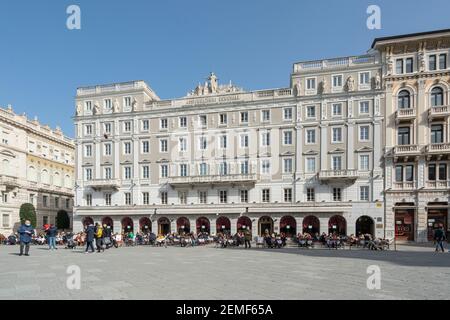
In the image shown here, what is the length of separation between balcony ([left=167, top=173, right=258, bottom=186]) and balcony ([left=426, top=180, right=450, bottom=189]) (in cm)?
1810

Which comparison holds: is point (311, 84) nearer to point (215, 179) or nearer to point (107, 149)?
point (215, 179)

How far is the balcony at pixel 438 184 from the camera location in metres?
34.3

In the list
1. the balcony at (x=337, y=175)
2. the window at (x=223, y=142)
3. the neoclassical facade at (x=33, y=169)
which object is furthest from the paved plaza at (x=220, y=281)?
the neoclassical facade at (x=33, y=169)

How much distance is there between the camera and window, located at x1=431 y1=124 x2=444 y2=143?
34978 mm

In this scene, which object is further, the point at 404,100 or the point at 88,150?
the point at 88,150

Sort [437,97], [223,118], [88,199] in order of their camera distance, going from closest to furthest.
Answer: [437,97]
[223,118]
[88,199]

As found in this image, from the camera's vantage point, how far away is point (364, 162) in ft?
121

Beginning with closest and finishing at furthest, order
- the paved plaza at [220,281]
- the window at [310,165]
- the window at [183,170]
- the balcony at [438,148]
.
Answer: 1. the paved plaza at [220,281]
2. the balcony at [438,148]
3. the window at [310,165]
4. the window at [183,170]

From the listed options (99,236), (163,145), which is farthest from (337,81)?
(99,236)

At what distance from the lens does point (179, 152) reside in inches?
1673

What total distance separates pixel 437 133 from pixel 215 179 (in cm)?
2441

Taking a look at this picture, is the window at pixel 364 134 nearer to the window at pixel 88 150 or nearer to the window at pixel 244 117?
→ the window at pixel 244 117

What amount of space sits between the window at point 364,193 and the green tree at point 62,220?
46565 mm
